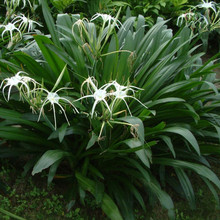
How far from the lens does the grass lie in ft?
6.97

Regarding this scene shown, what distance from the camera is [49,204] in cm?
216

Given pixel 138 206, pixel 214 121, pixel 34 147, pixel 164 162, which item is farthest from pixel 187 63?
pixel 34 147

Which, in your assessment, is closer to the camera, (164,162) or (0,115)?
(0,115)

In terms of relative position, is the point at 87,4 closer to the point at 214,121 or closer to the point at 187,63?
the point at 187,63

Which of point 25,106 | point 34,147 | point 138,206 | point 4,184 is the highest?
point 25,106

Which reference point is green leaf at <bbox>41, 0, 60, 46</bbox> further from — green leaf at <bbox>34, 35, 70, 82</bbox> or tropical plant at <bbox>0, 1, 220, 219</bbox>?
green leaf at <bbox>34, 35, 70, 82</bbox>

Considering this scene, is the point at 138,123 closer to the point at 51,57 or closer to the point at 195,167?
the point at 195,167

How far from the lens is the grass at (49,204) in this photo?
6.97ft

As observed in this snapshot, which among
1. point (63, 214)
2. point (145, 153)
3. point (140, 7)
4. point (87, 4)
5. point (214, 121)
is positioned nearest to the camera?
point (145, 153)

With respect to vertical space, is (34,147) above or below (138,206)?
above

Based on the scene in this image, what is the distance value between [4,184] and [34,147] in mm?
314

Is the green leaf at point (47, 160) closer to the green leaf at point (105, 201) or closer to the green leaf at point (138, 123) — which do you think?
the green leaf at point (105, 201)

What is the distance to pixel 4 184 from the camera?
221 centimetres

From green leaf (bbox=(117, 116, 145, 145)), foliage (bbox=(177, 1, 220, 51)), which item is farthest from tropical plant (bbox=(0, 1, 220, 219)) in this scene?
foliage (bbox=(177, 1, 220, 51))
